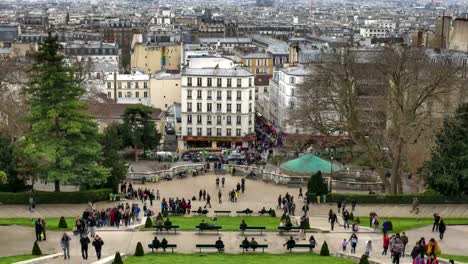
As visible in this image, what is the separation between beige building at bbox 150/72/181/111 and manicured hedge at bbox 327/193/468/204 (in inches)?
2304

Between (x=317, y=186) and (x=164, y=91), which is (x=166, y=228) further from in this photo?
(x=164, y=91)

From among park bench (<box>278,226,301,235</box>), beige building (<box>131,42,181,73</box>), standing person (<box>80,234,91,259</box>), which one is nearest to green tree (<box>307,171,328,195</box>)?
park bench (<box>278,226,301,235</box>)

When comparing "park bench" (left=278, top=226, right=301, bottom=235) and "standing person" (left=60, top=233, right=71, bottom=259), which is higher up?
"standing person" (left=60, top=233, right=71, bottom=259)

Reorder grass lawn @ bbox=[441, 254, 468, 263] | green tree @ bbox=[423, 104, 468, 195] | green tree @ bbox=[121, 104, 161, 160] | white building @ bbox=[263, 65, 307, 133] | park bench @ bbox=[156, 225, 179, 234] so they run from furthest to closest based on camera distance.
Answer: white building @ bbox=[263, 65, 307, 133] → green tree @ bbox=[121, 104, 161, 160] → green tree @ bbox=[423, 104, 468, 195] → park bench @ bbox=[156, 225, 179, 234] → grass lawn @ bbox=[441, 254, 468, 263]

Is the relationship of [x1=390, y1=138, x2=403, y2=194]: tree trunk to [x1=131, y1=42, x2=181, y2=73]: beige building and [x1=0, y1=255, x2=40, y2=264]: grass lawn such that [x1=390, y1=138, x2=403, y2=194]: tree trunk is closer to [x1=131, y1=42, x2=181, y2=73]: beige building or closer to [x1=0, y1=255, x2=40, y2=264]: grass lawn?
[x1=0, y1=255, x2=40, y2=264]: grass lawn

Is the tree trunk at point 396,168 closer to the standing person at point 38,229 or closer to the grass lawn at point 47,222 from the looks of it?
the grass lawn at point 47,222

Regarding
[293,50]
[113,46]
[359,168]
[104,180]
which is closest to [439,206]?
[359,168]

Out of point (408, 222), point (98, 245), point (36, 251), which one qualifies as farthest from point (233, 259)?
point (408, 222)

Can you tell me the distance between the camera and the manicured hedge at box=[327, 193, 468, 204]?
2115 inches

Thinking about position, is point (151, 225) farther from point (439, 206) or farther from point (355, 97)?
point (355, 97)

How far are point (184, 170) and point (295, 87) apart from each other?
28.8 m

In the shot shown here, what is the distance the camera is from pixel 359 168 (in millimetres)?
71562

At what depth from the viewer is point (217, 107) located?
9412cm

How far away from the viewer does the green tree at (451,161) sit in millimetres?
52350
